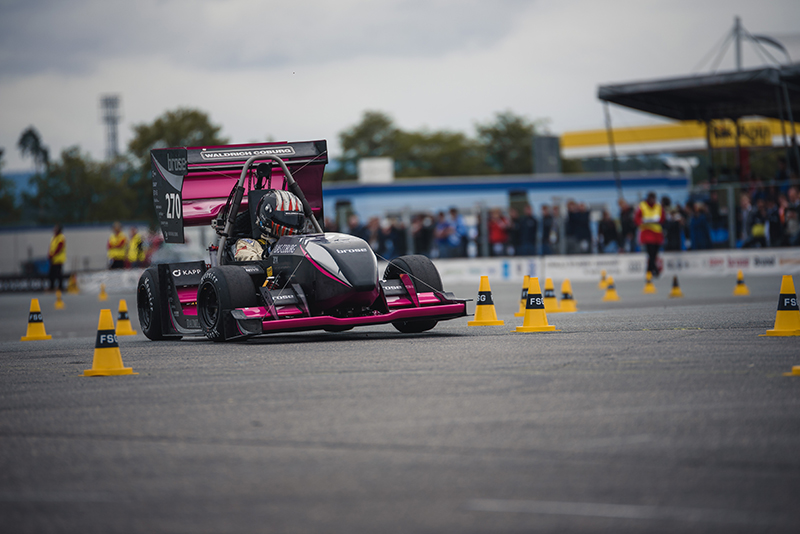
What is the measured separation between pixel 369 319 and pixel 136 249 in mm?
22230

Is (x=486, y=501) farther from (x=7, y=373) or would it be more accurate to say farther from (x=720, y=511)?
(x=7, y=373)

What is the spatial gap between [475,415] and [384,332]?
5.86 metres

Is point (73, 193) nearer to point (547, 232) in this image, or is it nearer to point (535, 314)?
point (547, 232)

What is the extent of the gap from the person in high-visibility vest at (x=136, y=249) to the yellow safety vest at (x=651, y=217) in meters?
16.4

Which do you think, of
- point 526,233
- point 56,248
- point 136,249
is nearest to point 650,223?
point 526,233

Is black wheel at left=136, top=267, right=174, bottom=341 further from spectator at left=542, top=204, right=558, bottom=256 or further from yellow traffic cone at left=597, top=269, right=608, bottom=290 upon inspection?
spectator at left=542, top=204, right=558, bottom=256

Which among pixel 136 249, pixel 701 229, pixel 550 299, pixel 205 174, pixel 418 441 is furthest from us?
pixel 136 249

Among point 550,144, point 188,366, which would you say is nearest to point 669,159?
point 550,144

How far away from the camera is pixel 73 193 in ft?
220

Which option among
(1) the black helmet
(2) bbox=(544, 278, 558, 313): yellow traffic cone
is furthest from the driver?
(2) bbox=(544, 278, 558, 313): yellow traffic cone

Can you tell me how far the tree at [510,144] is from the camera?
82.1 metres

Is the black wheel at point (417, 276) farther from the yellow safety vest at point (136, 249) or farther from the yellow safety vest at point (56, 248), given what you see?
the yellow safety vest at point (136, 249)

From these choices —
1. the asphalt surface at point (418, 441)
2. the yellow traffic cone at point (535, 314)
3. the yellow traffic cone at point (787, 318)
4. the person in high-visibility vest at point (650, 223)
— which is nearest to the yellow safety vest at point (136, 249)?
the person in high-visibility vest at point (650, 223)

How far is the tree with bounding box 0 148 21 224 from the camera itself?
7481 centimetres
